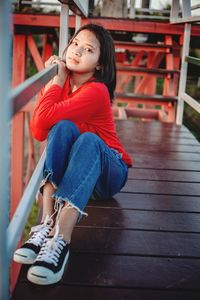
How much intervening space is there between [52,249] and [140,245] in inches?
14.4

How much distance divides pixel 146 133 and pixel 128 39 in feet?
8.88

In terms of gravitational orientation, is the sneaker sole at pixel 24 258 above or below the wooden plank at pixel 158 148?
above

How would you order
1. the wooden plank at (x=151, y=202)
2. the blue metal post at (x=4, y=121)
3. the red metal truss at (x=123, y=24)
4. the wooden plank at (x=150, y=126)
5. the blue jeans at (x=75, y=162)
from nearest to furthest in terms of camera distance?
the blue metal post at (x=4, y=121) < the blue jeans at (x=75, y=162) < the wooden plank at (x=151, y=202) < the wooden plank at (x=150, y=126) < the red metal truss at (x=123, y=24)

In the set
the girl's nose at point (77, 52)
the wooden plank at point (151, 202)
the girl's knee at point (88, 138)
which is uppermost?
the girl's nose at point (77, 52)

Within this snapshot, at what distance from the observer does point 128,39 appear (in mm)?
6043

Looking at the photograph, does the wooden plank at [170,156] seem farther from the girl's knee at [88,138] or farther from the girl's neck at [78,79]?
the girl's knee at [88,138]

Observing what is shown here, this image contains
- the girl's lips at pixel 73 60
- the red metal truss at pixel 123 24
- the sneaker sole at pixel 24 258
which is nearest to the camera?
the sneaker sole at pixel 24 258

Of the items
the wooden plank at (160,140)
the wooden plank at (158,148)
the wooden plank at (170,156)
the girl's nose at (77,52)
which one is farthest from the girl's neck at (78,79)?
the wooden plank at (160,140)

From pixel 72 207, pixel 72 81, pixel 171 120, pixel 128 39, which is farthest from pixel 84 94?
pixel 128 39

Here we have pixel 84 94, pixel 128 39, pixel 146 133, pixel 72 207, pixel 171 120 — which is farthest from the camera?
pixel 128 39

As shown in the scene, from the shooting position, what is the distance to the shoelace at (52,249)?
1381 mm

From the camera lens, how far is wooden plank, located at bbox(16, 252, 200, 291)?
1.38 meters

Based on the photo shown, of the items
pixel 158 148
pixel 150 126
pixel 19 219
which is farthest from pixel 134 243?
pixel 150 126

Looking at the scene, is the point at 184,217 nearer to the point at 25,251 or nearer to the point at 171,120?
the point at 25,251
